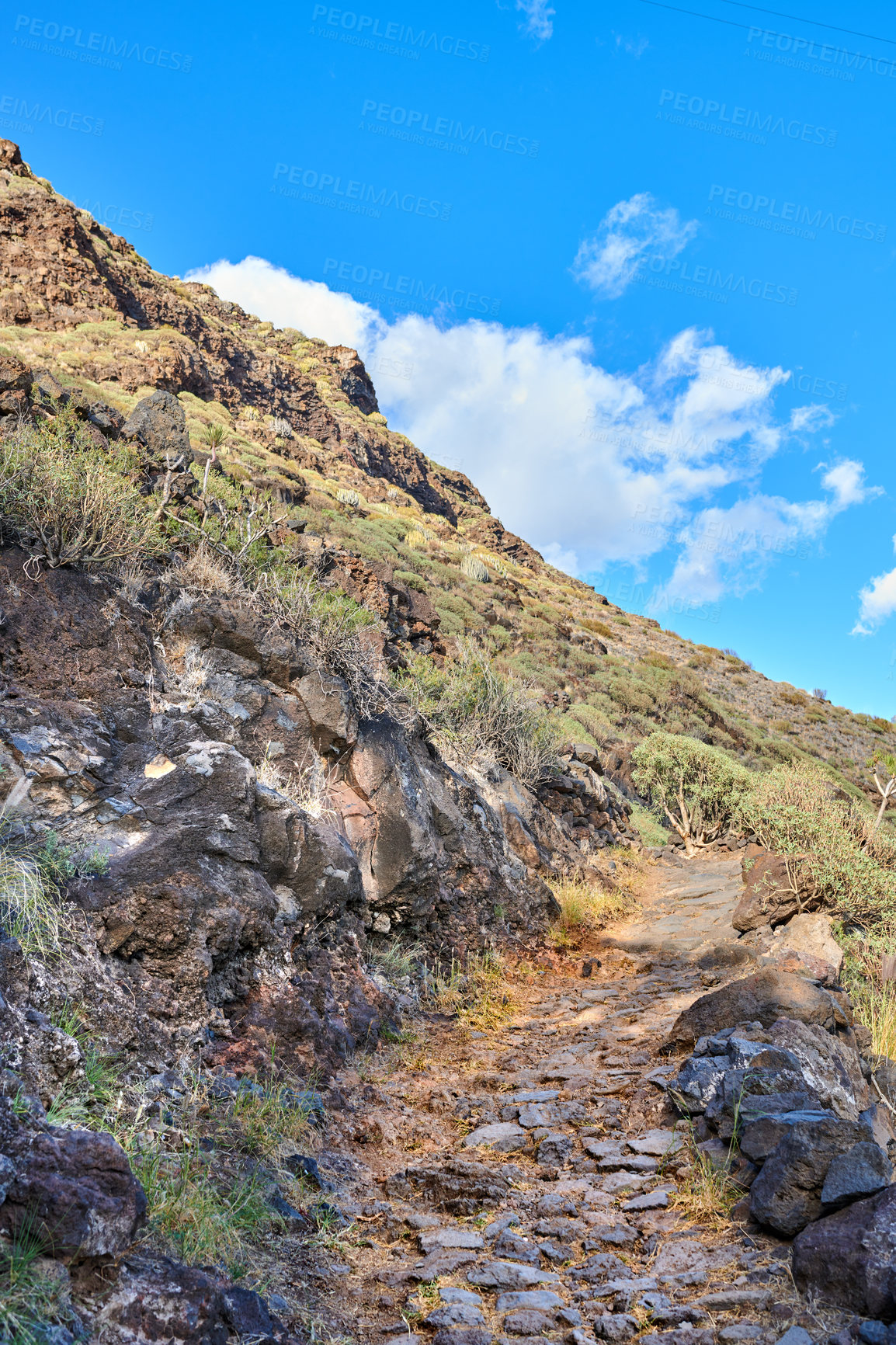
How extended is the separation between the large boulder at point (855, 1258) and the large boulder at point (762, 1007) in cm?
232

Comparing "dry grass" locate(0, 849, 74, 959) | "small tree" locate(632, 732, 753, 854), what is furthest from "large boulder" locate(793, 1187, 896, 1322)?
"small tree" locate(632, 732, 753, 854)

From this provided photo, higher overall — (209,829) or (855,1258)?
(209,829)

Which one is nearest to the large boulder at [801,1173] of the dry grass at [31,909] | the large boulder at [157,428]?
the dry grass at [31,909]

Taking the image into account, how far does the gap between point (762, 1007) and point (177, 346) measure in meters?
34.7

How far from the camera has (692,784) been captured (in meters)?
15.1

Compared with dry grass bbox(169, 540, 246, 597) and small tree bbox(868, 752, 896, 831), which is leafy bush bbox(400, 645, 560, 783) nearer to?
dry grass bbox(169, 540, 246, 597)

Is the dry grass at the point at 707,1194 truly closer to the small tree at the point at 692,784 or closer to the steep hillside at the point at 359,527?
the steep hillside at the point at 359,527

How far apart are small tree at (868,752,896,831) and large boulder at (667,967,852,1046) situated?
13.6 ft

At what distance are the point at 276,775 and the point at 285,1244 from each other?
3.13 metres

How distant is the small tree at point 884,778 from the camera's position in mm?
9383

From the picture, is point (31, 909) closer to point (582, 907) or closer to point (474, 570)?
point (582, 907)

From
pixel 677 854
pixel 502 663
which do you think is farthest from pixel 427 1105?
pixel 502 663

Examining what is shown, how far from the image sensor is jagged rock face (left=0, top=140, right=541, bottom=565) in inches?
1159

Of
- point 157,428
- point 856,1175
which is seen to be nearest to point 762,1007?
point 856,1175
